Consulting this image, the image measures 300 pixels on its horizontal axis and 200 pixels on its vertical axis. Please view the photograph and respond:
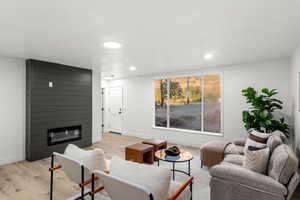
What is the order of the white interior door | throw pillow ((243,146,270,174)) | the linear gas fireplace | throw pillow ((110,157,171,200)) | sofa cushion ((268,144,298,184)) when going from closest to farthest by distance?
throw pillow ((110,157,171,200)), sofa cushion ((268,144,298,184)), throw pillow ((243,146,270,174)), the linear gas fireplace, the white interior door

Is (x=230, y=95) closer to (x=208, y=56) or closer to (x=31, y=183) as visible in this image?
(x=208, y=56)

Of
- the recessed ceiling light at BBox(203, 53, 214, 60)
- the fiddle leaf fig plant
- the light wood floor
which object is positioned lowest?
the light wood floor

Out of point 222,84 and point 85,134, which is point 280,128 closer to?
point 222,84

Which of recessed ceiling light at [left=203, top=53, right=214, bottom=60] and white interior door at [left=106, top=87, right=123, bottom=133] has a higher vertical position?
recessed ceiling light at [left=203, top=53, right=214, bottom=60]

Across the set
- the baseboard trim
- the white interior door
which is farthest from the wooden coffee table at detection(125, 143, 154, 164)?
the white interior door

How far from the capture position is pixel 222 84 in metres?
4.55

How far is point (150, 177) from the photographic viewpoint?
136 centimetres

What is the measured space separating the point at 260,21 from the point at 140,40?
1626 mm

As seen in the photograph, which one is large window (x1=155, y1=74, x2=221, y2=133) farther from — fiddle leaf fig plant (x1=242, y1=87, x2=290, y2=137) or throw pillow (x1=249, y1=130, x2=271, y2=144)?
throw pillow (x1=249, y1=130, x2=271, y2=144)

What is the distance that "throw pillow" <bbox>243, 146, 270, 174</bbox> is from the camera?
1988mm

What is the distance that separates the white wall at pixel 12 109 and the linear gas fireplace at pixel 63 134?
1.85 ft

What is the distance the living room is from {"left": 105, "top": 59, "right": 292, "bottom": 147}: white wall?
0.03 metres

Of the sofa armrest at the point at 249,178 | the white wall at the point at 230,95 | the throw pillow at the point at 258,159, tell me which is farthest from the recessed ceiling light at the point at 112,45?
the white wall at the point at 230,95

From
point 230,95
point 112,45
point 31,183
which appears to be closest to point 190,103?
point 230,95
